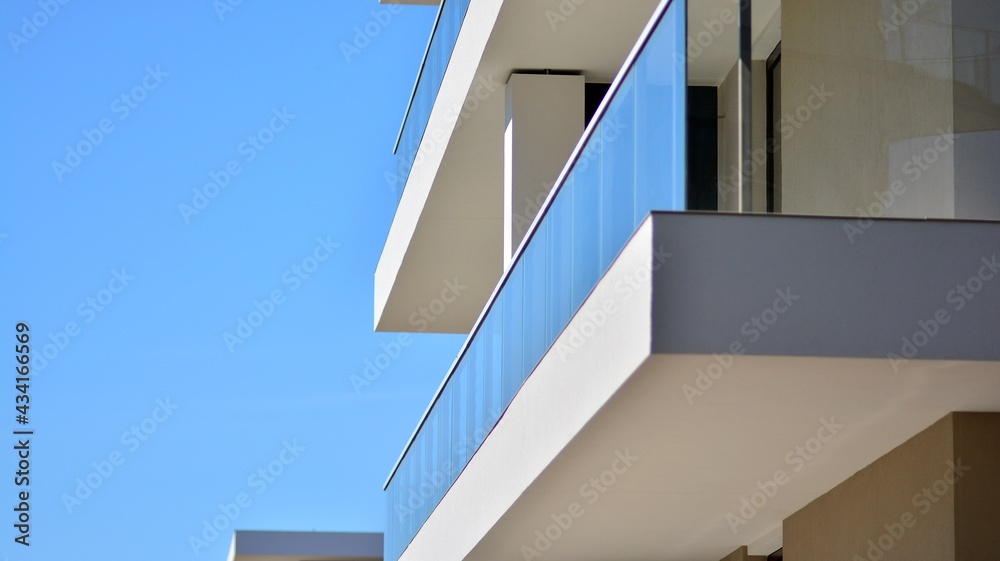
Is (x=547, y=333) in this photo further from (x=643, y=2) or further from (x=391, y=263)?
(x=391, y=263)

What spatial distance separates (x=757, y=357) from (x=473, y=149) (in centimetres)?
917

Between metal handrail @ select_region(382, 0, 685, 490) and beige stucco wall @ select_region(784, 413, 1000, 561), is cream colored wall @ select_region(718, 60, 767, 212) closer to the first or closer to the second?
metal handrail @ select_region(382, 0, 685, 490)

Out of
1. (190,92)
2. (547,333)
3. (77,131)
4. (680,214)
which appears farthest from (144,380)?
(680,214)

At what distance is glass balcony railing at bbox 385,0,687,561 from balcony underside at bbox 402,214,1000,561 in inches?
11.8

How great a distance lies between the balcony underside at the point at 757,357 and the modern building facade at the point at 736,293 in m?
0.01

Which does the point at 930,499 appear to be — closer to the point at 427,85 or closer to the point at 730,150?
the point at 730,150

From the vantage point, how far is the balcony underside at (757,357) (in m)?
7.38

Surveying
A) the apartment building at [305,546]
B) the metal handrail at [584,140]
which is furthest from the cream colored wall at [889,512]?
the apartment building at [305,546]

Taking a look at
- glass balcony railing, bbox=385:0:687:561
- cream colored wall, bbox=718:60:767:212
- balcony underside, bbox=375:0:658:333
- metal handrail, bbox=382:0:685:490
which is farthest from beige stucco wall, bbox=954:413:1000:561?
balcony underside, bbox=375:0:658:333

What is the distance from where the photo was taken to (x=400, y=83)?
33.8m

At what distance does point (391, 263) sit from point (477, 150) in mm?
5008

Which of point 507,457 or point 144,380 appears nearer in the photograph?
point 507,457

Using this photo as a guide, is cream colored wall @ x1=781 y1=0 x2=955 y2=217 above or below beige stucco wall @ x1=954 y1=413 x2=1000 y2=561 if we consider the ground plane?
above

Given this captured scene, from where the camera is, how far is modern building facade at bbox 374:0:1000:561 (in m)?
7.42
